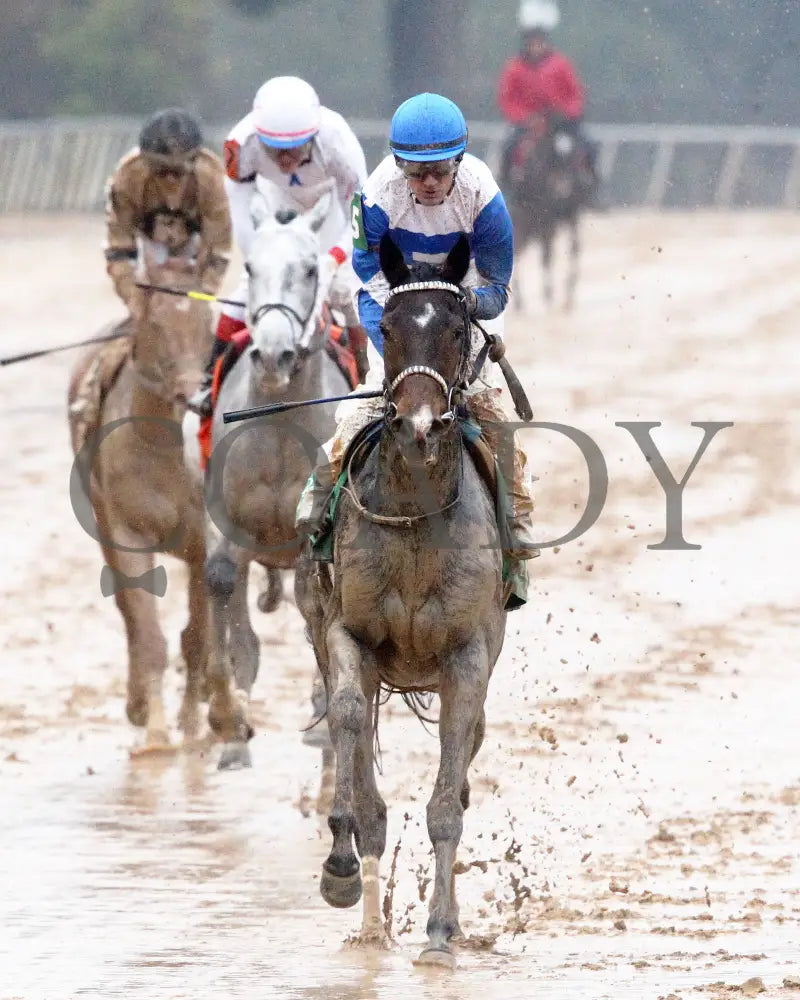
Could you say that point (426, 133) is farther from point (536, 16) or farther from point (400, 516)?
point (536, 16)

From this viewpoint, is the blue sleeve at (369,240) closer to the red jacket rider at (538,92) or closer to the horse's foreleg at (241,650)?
the horse's foreleg at (241,650)

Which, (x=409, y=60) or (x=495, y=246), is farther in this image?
(x=409, y=60)


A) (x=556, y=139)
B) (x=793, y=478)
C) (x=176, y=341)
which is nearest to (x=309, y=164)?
(x=176, y=341)

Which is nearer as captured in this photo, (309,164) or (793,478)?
(309,164)

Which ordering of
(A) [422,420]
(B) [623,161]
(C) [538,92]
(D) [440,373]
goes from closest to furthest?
(A) [422,420] < (D) [440,373] < (C) [538,92] < (B) [623,161]

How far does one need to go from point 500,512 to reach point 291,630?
590 centimetres

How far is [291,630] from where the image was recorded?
42.0 ft

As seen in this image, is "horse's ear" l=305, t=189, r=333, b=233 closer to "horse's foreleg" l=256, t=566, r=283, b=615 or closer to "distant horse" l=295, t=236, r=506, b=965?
"horse's foreleg" l=256, t=566, r=283, b=615

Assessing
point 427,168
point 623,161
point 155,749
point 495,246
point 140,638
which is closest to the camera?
point 427,168

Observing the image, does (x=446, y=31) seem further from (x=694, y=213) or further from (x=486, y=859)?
(x=486, y=859)

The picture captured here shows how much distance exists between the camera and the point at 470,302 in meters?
6.52

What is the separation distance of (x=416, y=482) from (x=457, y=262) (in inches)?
25.6

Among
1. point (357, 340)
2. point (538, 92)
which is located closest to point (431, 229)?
point (357, 340)

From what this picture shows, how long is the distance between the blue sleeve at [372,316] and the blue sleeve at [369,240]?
68mm
